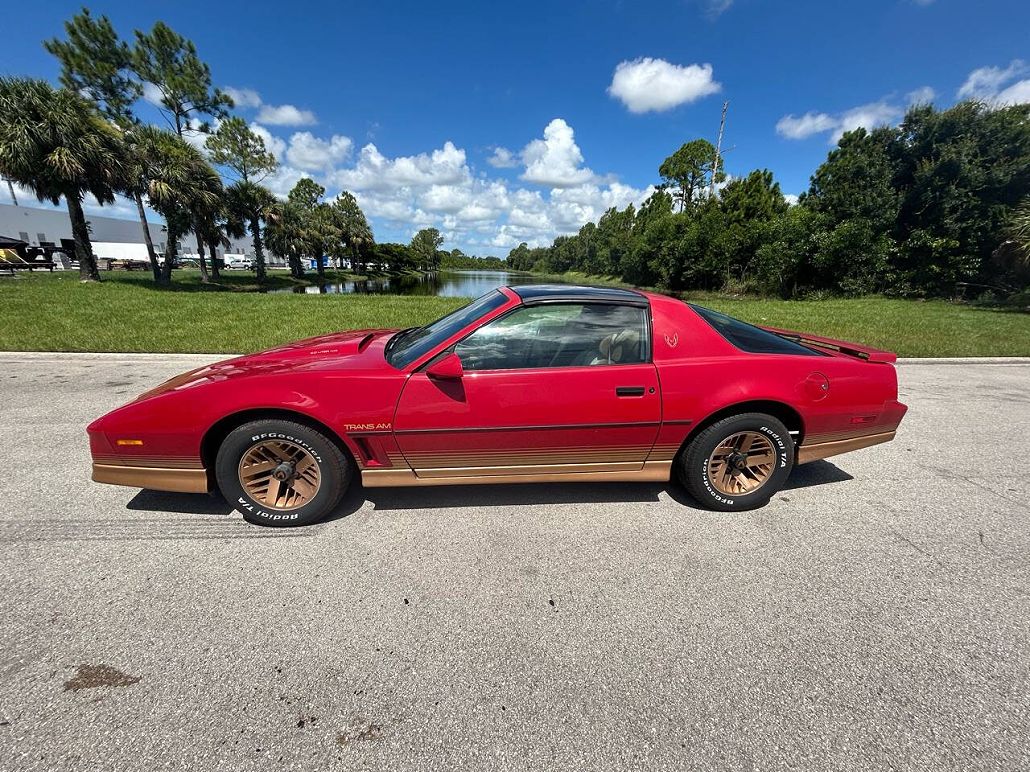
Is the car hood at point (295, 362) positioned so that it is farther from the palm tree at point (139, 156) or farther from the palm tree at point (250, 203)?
the palm tree at point (250, 203)

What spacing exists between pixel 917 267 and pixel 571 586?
2737 cm

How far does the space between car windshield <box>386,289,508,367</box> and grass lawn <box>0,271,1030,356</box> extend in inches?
212

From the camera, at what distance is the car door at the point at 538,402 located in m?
2.38

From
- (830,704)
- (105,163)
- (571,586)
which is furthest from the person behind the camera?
(105,163)

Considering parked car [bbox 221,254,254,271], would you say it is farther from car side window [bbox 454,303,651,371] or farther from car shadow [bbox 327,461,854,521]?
car side window [bbox 454,303,651,371]

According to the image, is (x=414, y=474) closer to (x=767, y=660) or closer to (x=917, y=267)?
(x=767, y=660)

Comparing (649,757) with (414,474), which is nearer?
(649,757)

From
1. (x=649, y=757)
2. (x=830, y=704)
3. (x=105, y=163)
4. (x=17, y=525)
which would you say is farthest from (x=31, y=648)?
(x=105, y=163)

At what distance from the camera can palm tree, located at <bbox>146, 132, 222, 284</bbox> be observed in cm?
1889

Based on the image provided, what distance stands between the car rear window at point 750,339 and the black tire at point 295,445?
8.31 ft

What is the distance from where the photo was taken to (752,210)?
29.4 m

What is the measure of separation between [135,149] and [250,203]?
784cm

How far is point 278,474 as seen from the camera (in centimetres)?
243

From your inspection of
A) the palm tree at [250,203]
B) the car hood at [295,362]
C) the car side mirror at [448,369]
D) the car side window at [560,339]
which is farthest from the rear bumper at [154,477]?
the palm tree at [250,203]
